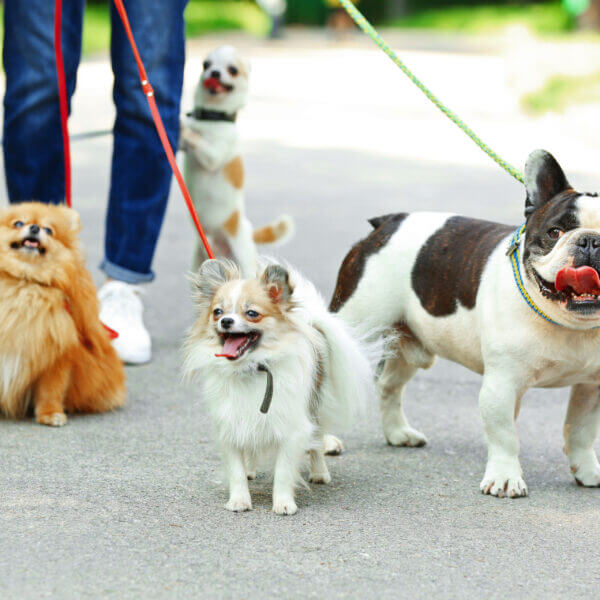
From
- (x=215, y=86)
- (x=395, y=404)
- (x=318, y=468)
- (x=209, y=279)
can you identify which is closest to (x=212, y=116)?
(x=215, y=86)

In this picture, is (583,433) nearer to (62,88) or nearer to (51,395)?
(51,395)

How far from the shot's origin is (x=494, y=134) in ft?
42.7

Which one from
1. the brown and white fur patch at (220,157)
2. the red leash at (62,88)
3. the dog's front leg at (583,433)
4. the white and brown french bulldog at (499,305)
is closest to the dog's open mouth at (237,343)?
the white and brown french bulldog at (499,305)

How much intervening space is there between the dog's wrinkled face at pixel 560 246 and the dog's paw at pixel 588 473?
1.91 feet

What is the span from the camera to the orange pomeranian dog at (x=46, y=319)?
3.79 metres

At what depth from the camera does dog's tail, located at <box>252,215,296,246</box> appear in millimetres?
5977

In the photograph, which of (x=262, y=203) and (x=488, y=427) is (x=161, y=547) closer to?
(x=488, y=427)

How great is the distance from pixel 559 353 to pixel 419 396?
145 cm

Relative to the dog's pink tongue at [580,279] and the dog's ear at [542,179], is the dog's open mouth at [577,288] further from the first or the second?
the dog's ear at [542,179]

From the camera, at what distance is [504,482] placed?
10.8 feet

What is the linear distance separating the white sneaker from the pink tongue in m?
1.75

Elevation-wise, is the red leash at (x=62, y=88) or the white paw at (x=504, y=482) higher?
the red leash at (x=62, y=88)

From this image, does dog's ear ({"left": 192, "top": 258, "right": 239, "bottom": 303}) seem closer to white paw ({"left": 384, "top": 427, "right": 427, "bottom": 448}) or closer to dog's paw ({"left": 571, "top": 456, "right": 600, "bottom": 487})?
white paw ({"left": 384, "top": 427, "right": 427, "bottom": 448})

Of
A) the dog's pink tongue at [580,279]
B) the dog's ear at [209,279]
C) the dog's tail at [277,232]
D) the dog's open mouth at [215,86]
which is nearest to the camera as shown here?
the dog's pink tongue at [580,279]
